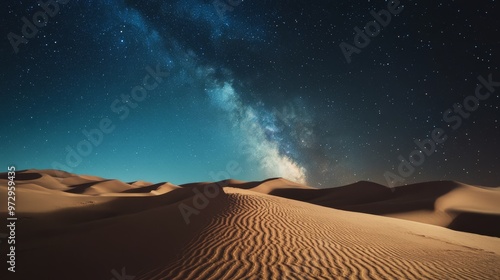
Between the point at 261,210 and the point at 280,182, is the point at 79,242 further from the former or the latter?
the point at 280,182

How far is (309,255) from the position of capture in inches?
271

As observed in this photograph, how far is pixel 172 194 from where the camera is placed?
24.0m

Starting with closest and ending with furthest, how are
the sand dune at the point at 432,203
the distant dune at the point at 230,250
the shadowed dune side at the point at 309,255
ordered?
the shadowed dune side at the point at 309,255 → the distant dune at the point at 230,250 → the sand dune at the point at 432,203

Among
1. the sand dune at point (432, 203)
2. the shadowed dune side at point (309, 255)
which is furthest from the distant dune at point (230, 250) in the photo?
the sand dune at point (432, 203)

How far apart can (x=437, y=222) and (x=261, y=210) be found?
706 inches

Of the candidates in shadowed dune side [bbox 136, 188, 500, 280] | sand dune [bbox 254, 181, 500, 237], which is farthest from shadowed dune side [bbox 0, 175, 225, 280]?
sand dune [bbox 254, 181, 500, 237]

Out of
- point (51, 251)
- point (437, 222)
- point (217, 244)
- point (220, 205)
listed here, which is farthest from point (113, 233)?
point (437, 222)

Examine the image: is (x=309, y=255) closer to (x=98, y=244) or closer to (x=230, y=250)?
(x=230, y=250)

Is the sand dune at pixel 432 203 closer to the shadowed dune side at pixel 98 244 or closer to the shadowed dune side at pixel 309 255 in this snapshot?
the shadowed dune side at pixel 309 255

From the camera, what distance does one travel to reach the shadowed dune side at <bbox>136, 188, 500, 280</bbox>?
5.75 m

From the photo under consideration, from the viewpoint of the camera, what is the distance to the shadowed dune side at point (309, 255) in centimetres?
575

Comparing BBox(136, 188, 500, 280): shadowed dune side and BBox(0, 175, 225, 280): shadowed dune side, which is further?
BBox(0, 175, 225, 280): shadowed dune side

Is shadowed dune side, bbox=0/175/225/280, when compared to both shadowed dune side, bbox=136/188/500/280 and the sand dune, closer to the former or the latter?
shadowed dune side, bbox=136/188/500/280

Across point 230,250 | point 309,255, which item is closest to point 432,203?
point 309,255
